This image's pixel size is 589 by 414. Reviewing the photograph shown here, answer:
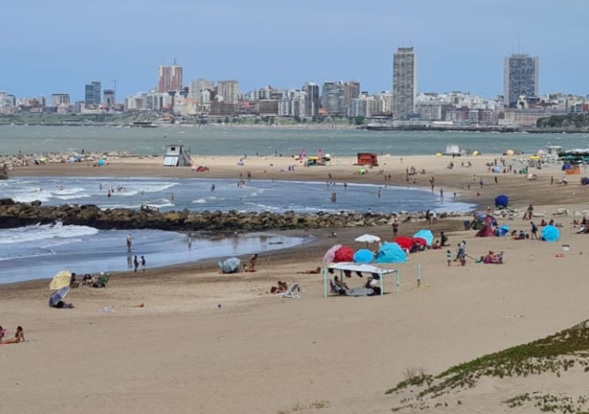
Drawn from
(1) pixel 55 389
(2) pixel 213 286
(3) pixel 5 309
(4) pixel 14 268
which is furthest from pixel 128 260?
(1) pixel 55 389

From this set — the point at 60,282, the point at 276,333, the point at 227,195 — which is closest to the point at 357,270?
the point at 276,333

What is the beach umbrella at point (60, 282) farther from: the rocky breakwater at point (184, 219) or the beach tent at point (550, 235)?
the rocky breakwater at point (184, 219)

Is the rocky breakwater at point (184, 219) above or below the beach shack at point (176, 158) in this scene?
below

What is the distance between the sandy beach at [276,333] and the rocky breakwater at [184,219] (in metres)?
9.53

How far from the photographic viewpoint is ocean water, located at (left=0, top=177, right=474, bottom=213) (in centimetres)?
5012

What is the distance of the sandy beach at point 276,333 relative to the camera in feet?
45.4

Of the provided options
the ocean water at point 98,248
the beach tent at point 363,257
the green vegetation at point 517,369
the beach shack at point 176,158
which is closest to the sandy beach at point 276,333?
the green vegetation at point 517,369

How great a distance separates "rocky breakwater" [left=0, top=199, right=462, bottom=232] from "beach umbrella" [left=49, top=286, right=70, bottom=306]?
59.0ft

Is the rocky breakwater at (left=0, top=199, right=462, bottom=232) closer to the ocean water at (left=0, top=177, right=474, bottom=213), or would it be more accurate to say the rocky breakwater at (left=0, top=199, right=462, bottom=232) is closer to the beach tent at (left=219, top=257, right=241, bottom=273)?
the ocean water at (left=0, top=177, right=474, bottom=213)

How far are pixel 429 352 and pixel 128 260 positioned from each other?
17.6 metres

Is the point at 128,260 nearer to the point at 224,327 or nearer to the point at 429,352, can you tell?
the point at 224,327

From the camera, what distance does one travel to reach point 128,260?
32.1 meters

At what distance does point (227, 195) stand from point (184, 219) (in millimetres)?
14972

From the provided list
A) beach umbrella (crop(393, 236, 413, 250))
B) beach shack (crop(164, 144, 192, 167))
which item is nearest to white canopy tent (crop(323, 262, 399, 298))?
beach umbrella (crop(393, 236, 413, 250))
